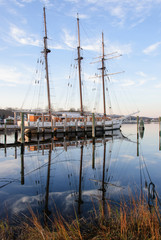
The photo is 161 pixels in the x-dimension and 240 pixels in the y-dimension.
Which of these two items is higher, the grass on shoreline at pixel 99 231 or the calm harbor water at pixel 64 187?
the grass on shoreline at pixel 99 231

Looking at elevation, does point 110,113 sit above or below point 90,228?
above

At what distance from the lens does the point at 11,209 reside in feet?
18.5

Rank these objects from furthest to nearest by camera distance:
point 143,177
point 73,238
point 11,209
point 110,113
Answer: point 110,113, point 143,177, point 11,209, point 73,238

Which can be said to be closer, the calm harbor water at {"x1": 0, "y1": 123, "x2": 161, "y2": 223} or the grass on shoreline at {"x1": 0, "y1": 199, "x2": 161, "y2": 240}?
the grass on shoreline at {"x1": 0, "y1": 199, "x2": 161, "y2": 240}

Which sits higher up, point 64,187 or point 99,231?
point 99,231

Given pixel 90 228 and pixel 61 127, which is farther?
pixel 61 127

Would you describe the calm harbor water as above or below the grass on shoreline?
below

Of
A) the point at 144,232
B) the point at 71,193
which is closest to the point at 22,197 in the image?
the point at 71,193

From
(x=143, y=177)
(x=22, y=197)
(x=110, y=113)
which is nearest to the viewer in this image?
(x=22, y=197)

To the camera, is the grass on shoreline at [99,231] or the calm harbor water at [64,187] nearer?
the grass on shoreline at [99,231]

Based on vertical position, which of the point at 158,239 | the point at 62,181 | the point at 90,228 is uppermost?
the point at 158,239

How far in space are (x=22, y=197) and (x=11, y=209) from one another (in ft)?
3.47

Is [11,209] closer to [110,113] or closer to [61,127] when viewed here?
[61,127]

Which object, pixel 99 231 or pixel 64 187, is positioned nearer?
pixel 99 231
